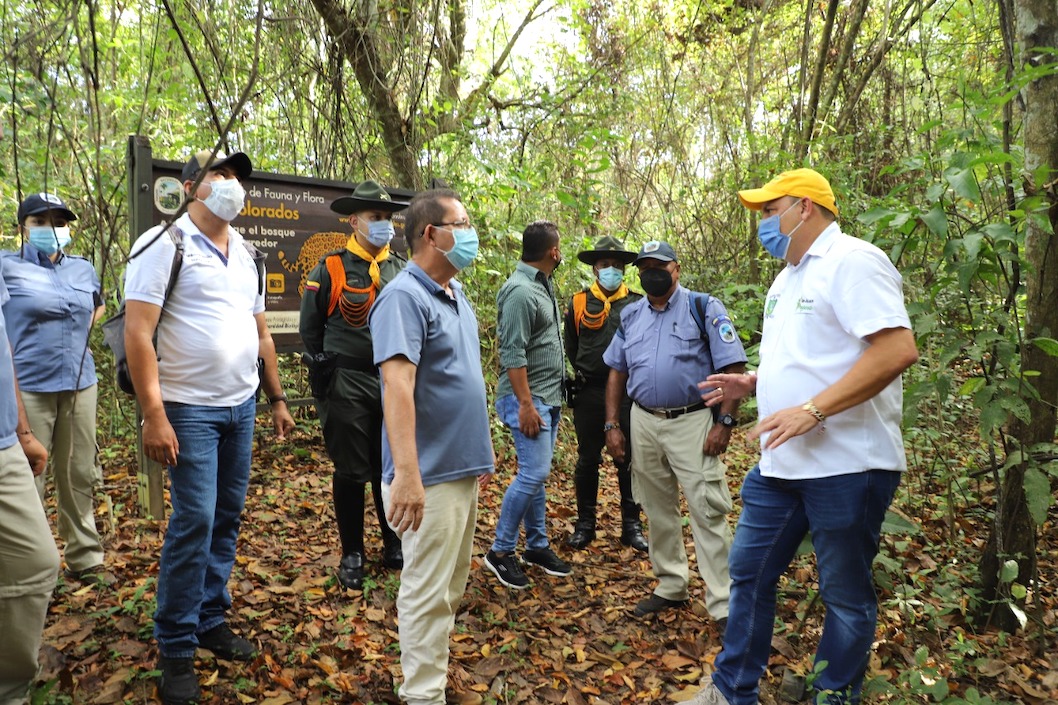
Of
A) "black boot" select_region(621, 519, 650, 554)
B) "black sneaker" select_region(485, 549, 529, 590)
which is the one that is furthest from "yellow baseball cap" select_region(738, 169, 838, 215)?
"black boot" select_region(621, 519, 650, 554)

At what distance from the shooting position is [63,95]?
693cm

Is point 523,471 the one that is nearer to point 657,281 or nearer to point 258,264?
point 657,281

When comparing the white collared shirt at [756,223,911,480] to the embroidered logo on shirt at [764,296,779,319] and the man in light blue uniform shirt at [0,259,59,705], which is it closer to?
the embroidered logo on shirt at [764,296,779,319]

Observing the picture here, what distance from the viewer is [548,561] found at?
186 inches

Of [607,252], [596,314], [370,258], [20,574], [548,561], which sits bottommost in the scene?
[548,561]

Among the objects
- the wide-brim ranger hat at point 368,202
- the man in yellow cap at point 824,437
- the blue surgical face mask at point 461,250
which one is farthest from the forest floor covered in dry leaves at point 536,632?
the wide-brim ranger hat at point 368,202

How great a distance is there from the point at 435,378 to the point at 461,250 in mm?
552

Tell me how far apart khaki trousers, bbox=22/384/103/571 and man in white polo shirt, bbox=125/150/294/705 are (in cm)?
139

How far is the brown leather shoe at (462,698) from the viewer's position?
3164 mm

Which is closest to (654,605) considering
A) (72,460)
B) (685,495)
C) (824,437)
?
(685,495)

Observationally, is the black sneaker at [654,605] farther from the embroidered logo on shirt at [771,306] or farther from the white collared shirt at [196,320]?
the white collared shirt at [196,320]

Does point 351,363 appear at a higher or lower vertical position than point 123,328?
lower

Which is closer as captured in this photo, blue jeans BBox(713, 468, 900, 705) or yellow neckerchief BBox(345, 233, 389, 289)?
blue jeans BBox(713, 468, 900, 705)

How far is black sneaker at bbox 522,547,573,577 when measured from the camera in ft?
15.5
